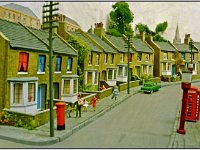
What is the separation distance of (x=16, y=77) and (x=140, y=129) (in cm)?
1041

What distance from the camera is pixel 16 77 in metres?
22.8

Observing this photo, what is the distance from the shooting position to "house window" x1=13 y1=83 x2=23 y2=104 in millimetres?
22188

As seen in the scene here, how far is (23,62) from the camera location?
23984 millimetres

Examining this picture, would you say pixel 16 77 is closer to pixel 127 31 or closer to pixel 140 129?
pixel 140 129

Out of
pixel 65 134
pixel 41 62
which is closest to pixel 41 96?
pixel 41 62

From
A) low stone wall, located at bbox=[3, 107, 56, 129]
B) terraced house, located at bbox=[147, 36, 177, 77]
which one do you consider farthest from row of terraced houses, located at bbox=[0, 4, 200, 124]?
terraced house, located at bbox=[147, 36, 177, 77]

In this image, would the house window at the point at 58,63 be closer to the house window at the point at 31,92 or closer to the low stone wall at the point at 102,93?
the low stone wall at the point at 102,93

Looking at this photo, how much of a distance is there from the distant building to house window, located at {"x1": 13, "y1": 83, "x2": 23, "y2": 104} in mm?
76779

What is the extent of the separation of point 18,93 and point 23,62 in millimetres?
2919

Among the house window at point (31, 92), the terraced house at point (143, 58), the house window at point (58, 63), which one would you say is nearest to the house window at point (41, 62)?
the house window at point (58, 63)

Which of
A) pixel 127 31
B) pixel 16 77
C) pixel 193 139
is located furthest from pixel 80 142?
pixel 127 31

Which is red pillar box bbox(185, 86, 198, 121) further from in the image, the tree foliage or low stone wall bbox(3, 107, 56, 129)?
the tree foliage

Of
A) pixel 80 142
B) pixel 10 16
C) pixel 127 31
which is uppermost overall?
pixel 10 16

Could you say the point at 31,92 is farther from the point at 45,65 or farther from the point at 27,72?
the point at 45,65
